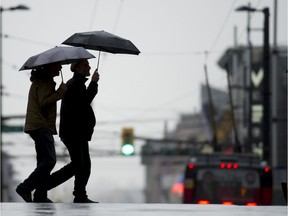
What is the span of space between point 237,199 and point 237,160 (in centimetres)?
104

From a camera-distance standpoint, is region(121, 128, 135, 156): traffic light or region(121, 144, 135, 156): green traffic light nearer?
region(121, 144, 135, 156): green traffic light

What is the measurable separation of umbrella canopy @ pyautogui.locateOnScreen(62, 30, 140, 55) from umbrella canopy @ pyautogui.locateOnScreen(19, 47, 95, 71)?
2.23 ft

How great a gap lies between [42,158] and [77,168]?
0.46m

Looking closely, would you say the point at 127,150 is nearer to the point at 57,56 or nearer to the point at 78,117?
the point at 78,117

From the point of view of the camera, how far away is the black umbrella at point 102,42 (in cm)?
1537

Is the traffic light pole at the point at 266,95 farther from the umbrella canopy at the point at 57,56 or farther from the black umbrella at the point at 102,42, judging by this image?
the umbrella canopy at the point at 57,56

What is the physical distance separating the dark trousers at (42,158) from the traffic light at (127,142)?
80.8 feet

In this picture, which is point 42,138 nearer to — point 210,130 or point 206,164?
point 206,164

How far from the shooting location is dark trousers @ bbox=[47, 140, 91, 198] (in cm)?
1441

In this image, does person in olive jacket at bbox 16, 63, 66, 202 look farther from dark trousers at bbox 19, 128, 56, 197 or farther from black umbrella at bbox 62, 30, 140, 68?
black umbrella at bbox 62, 30, 140, 68

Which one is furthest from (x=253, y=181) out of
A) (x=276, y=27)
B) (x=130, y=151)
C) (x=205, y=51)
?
(x=276, y=27)

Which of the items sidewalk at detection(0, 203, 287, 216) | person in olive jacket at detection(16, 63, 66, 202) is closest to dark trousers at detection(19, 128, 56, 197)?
person in olive jacket at detection(16, 63, 66, 202)

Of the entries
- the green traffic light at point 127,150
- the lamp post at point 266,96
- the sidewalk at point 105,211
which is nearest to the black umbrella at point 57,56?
the sidewalk at point 105,211

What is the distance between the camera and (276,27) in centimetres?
6312
